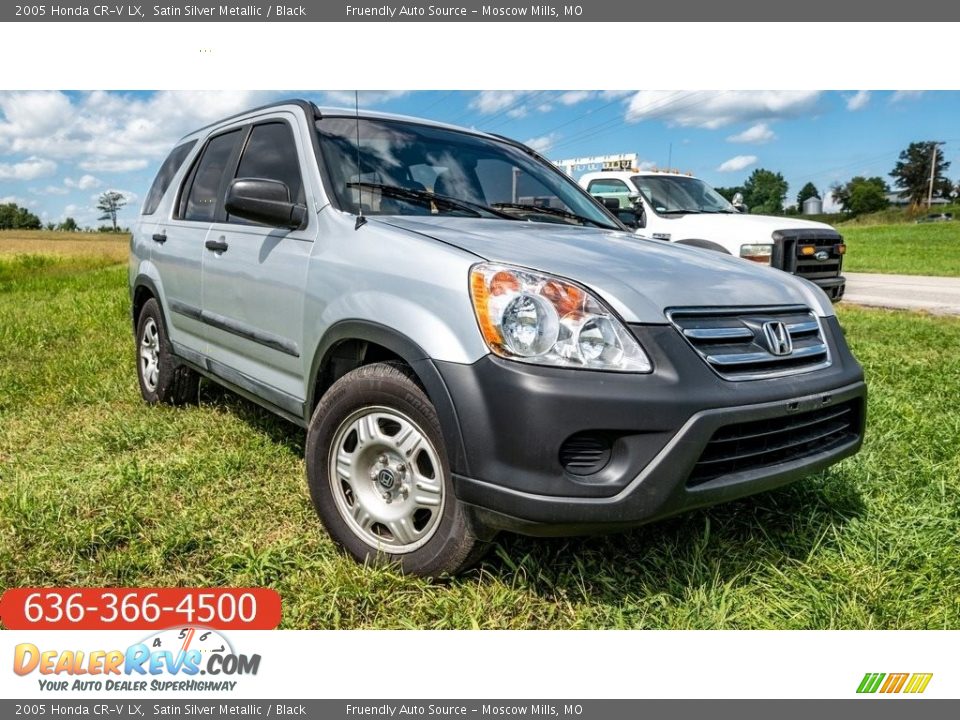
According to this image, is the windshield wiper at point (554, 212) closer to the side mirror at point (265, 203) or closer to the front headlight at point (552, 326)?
the side mirror at point (265, 203)

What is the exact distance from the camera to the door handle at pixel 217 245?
359 centimetres

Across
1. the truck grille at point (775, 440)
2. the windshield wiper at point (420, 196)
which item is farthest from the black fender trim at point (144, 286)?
A: the truck grille at point (775, 440)

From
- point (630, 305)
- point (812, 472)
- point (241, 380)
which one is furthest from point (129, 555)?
point (812, 472)

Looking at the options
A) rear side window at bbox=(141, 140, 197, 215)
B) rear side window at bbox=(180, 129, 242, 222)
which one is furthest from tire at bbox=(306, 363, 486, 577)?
rear side window at bbox=(141, 140, 197, 215)

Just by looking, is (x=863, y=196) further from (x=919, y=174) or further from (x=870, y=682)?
(x=870, y=682)

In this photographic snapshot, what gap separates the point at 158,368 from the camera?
466 centimetres

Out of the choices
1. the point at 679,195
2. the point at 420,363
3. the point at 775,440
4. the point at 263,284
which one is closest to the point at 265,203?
the point at 263,284

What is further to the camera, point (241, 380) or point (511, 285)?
point (241, 380)

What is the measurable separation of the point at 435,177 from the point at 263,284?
2.95ft

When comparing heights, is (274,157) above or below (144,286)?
above

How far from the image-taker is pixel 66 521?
2.90m

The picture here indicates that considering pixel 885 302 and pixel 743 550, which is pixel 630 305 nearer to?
pixel 743 550

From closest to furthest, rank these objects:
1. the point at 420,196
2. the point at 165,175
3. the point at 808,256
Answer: the point at 420,196
the point at 165,175
the point at 808,256

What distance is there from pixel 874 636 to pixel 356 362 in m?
1.92
